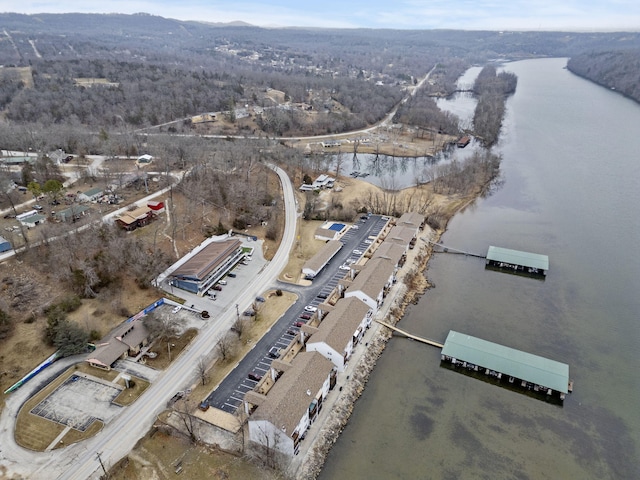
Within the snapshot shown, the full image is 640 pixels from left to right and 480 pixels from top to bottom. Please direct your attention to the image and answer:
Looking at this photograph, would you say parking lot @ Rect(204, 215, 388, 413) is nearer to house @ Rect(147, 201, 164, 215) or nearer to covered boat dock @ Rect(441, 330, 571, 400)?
covered boat dock @ Rect(441, 330, 571, 400)

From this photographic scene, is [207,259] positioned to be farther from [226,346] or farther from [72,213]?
[72,213]

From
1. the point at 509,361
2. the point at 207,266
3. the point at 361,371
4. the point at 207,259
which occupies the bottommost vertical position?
the point at 361,371

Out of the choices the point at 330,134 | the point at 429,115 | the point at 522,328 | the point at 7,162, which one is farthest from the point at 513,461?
the point at 429,115

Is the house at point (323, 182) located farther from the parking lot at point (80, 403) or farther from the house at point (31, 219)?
the parking lot at point (80, 403)

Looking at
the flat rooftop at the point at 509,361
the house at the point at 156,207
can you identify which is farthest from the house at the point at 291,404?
the house at the point at 156,207

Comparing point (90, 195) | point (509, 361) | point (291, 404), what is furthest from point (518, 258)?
point (90, 195)

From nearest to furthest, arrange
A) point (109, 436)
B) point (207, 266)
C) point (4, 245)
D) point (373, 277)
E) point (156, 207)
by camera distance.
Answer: point (109, 436) → point (373, 277) → point (4, 245) → point (207, 266) → point (156, 207)
